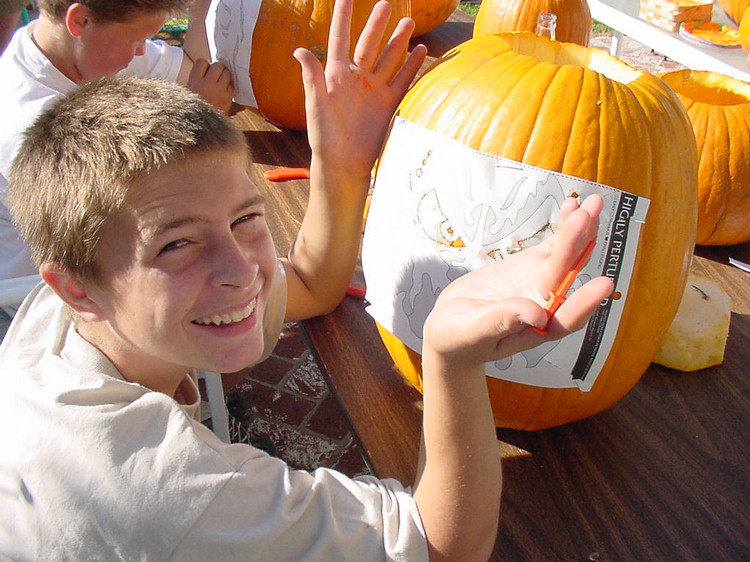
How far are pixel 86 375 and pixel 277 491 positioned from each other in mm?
330

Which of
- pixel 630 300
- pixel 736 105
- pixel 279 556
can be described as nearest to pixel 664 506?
pixel 630 300

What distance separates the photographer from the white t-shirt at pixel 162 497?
0.80 m

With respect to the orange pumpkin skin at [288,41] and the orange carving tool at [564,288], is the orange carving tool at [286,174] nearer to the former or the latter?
the orange pumpkin skin at [288,41]

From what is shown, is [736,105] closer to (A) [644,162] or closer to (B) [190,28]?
(A) [644,162]

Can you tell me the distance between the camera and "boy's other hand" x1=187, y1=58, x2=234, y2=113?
193cm

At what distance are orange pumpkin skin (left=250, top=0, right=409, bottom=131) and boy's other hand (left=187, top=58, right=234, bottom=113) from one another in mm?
90

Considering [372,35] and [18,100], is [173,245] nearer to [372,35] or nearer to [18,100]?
[372,35]

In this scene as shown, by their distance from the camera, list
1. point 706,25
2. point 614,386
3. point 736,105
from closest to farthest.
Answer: point 614,386 < point 736,105 < point 706,25

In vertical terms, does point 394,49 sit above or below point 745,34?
above

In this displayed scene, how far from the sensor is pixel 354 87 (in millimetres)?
1217

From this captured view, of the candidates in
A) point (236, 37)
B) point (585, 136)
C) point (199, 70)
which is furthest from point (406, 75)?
point (199, 70)

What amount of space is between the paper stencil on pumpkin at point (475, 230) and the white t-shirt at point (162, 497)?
0.96 feet

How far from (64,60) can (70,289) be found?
1224 millimetres

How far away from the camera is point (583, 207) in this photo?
0.67 meters
